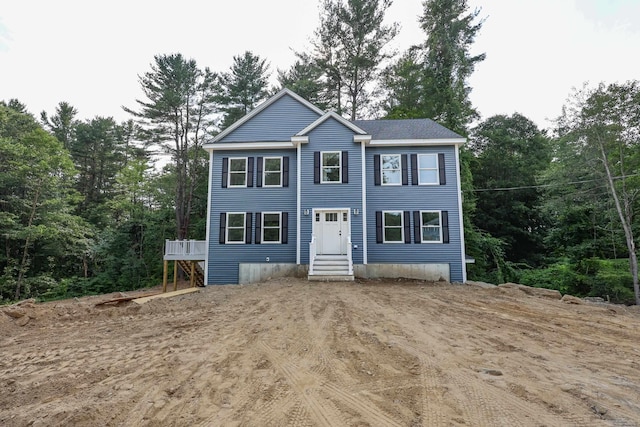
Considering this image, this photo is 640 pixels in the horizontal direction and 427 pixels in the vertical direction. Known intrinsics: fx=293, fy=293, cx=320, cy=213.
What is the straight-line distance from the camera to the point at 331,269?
10531 mm

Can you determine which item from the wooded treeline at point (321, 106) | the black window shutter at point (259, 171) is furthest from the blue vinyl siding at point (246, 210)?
the wooded treeline at point (321, 106)

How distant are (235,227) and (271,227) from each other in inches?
59.8

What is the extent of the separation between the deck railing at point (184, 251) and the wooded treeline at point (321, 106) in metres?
6.79

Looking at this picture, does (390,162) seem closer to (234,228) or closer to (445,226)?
(445,226)

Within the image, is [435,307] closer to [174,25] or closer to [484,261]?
[484,261]

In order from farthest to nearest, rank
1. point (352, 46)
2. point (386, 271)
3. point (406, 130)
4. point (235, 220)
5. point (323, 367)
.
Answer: point (352, 46), point (406, 130), point (235, 220), point (386, 271), point (323, 367)

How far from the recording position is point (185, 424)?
7.32ft

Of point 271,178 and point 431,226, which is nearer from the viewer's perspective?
point 431,226

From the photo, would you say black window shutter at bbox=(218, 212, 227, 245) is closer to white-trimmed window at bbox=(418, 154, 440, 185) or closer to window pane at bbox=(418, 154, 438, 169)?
white-trimmed window at bbox=(418, 154, 440, 185)

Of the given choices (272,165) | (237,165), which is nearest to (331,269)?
(272,165)

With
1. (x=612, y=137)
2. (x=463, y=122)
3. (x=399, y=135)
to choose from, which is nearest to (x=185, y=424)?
(x=399, y=135)

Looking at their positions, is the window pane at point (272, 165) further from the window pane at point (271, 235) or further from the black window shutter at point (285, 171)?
the window pane at point (271, 235)

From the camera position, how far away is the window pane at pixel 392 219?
39.0 ft

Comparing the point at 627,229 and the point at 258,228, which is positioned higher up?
the point at 258,228
